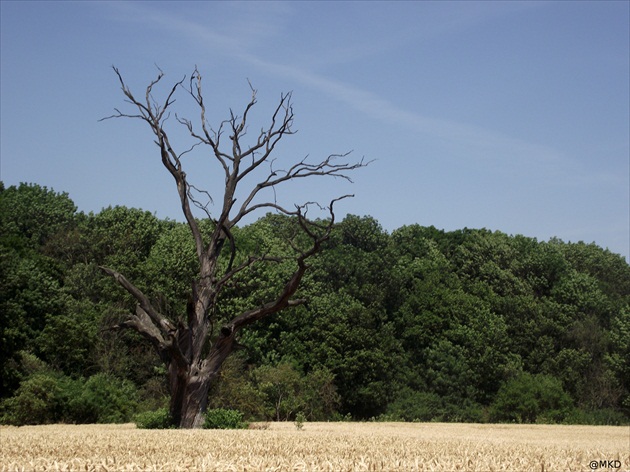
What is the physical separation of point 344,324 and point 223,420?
2687cm

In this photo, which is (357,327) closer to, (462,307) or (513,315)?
(462,307)

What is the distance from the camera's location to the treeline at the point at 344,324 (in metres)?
41.1

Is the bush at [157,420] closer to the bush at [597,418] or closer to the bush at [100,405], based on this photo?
the bush at [100,405]

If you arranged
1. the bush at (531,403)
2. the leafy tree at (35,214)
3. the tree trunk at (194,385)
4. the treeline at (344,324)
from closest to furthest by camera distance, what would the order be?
the tree trunk at (194,385) < the treeline at (344,324) < the bush at (531,403) < the leafy tree at (35,214)

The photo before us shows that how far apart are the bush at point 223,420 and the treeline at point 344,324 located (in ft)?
27.1

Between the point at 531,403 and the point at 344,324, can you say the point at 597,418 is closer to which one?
the point at 531,403

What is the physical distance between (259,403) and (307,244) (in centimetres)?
2813

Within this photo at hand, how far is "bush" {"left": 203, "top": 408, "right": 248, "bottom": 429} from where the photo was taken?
24906mm

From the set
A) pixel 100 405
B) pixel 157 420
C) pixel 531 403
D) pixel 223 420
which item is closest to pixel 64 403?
pixel 100 405

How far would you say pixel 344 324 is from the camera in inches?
2031

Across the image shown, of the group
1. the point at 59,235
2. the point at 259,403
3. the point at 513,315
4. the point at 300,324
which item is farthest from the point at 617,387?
the point at 59,235

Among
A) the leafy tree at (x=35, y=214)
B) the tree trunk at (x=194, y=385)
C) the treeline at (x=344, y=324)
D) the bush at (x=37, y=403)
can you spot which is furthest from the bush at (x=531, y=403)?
the leafy tree at (x=35, y=214)

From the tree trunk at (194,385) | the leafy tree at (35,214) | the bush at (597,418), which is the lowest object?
the bush at (597,418)

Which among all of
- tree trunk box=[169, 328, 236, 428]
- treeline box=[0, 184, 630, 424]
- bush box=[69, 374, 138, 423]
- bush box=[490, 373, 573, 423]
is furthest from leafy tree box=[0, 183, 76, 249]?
tree trunk box=[169, 328, 236, 428]
